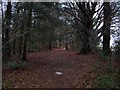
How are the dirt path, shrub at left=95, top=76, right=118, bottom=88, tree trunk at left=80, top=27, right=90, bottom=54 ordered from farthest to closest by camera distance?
tree trunk at left=80, top=27, right=90, bottom=54 → the dirt path → shrub at left=95, top=76, right=118, bottom=88

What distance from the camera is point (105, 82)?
1098 cm

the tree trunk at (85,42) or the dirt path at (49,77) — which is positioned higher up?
the tree trunk at (85,42)

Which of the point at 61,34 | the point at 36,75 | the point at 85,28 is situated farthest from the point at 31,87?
the point at 61,34

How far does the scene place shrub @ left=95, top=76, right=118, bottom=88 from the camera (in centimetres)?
1074

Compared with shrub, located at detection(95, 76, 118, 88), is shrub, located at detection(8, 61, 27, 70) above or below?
above

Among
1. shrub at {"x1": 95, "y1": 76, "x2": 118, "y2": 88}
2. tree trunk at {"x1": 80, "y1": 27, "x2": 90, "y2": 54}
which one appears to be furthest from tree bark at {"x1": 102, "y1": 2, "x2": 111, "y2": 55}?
shrub at {"x1": 95, "y1": 76, "x2": 118, "y2": 88}

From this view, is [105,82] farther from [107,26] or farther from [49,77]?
[107,26]

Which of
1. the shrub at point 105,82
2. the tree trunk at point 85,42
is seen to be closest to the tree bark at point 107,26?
the tree trunk at point 85,42

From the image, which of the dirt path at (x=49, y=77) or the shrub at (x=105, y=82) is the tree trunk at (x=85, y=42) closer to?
the dirt path at (x=49, y=77)

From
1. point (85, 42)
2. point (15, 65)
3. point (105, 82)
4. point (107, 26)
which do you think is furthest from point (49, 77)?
point (85, 42)

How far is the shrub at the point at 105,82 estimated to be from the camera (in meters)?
10.7

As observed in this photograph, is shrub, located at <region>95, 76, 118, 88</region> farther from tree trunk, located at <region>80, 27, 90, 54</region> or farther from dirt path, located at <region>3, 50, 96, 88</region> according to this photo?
tree trunk, located at <region>80, 27, 90, 54</region>

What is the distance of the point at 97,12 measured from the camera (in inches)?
853

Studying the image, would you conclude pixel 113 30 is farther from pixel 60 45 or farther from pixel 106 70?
pixel 60 45
